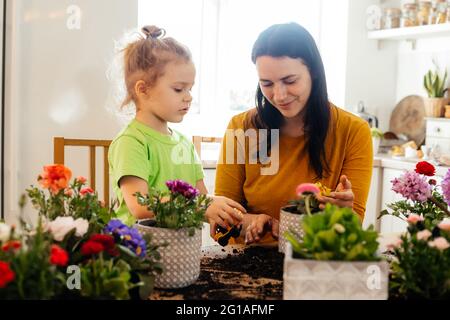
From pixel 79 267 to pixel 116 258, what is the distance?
64 mm

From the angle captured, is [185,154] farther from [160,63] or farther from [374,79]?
[374,79]

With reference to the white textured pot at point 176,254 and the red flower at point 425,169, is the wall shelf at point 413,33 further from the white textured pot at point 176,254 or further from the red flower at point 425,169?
the white textured pot at point 176,254

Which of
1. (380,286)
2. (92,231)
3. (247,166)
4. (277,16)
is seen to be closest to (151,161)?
(247,166)

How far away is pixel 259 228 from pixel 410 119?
2442 mm

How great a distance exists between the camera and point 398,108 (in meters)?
3.64

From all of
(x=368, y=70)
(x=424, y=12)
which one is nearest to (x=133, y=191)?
(x=424, y=12)

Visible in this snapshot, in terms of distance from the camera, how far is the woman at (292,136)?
1520 millimetres

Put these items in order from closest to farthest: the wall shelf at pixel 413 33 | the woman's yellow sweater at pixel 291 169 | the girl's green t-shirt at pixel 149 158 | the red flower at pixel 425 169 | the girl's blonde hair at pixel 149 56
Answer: the red flower at pixel 425 169 → the girl's green t-shirt at pixel 149 158 → the girl's blonde hair at pixel 149 56 → the woman's yellow sweater at pixel 291 169 → the wall shelf at pixel 413 33

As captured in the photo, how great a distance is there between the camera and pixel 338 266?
79 cm

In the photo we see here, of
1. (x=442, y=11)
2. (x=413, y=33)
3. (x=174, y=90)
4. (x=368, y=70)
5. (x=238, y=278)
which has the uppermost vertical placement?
(x=442, y=11)

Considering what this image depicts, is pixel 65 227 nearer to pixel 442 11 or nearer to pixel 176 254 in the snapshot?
pixel 176 254

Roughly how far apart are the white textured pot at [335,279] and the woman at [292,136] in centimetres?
70

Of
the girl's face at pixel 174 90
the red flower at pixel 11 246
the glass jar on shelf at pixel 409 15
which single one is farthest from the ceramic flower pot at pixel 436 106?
the red flower at pixel 11 246

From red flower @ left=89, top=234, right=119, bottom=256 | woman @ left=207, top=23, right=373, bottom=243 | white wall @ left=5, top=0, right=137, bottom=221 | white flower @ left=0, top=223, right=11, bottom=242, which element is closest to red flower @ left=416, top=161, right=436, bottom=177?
woman @ left=207, top=23, right=373, bottom=243
